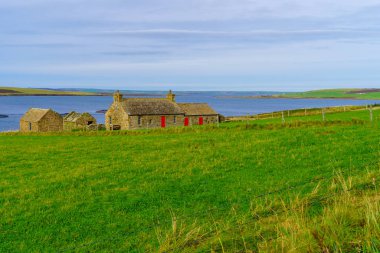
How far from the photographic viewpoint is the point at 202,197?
1384 cm

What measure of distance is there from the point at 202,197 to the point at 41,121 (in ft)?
233

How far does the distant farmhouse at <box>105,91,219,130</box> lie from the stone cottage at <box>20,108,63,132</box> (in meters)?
12.2

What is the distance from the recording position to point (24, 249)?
10.0 meters

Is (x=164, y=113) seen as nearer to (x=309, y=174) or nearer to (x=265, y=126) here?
(x=265, y=126)

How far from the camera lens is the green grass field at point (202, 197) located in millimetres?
7777

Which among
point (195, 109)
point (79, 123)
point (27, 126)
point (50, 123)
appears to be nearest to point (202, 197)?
point (195, 109)

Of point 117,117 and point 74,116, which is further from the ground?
point 74,116

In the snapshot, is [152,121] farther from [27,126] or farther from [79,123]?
[27,126]

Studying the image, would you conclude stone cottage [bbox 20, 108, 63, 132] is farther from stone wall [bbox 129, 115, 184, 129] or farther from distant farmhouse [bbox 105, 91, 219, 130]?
stone wall [bbox 129, 115, 184, 129]

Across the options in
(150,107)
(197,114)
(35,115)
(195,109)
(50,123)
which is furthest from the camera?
(50,123)

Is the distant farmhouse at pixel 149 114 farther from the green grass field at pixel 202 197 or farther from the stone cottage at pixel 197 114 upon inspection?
the green grass field at pixel 202 197

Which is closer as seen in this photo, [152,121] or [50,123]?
[152,121]

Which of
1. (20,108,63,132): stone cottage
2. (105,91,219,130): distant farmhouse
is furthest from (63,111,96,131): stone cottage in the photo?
(105,91,219,130): distant farmhouse

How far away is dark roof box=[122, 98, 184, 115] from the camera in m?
71.9
